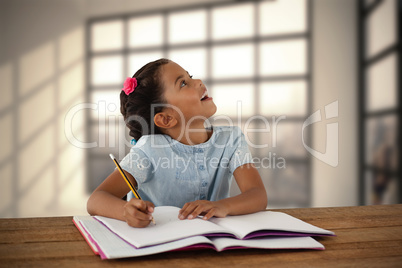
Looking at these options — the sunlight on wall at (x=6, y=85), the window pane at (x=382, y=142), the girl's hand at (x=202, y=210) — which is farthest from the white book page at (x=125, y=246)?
the sunlight on wall at (x=6, y=85)

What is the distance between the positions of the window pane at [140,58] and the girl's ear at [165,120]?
11.6 ft

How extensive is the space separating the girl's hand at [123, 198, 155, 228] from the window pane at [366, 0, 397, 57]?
11.7 ft

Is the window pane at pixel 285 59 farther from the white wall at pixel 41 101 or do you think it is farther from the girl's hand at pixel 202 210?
the girl's hand at pixel 202 210

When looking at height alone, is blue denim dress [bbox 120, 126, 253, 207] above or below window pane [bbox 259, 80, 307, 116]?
below

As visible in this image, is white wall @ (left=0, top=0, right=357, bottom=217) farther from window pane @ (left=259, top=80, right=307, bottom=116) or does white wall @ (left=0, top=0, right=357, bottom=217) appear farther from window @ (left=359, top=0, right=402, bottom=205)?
window @ (left=359, top=0, right=402, bottom=205)

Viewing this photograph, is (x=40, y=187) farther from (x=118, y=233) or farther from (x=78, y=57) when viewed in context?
(x=118, y=233)

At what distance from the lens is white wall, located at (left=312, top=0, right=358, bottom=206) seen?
4.46m

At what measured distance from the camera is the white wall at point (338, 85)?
446cm

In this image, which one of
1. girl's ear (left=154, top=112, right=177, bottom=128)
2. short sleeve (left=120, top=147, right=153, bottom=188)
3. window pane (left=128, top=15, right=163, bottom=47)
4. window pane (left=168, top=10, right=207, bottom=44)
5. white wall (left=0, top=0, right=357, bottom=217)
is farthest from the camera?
white wall (left=0, top=0, right=357, bottom=217)

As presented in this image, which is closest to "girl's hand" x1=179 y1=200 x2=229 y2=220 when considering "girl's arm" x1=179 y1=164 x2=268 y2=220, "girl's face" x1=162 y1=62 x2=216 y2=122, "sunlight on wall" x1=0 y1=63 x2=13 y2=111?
"girl's arm" x1=179 y1=164 x2=268 y2=220

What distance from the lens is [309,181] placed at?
178 inches

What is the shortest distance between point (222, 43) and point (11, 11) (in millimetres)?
2644

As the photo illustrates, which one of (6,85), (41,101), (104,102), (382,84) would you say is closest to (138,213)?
(382,84)

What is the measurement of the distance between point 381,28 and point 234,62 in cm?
153
